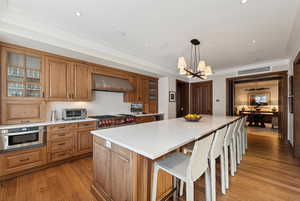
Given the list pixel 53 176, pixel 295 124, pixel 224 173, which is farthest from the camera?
pixel 295 124

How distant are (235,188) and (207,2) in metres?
2.65

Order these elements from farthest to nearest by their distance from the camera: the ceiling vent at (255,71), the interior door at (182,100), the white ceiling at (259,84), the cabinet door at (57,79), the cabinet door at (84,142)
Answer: the white ceiling at (259,84), the interior door at (182,100), the ceiling vent at (255,71), the cabinet door at (84,142), the cabinet door at (57,79)

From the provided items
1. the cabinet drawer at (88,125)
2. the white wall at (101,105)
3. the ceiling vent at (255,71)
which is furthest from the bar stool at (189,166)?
the ceiling vent at (255,71)

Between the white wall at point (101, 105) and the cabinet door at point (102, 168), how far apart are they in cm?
202

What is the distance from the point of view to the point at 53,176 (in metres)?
2.20

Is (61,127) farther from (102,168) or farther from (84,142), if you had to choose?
(102,168)

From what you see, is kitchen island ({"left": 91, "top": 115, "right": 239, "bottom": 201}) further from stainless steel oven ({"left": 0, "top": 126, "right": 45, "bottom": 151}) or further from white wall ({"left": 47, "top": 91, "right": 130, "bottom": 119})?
white wall ({"left": 47, "top": 91, "right": 130, "bottom": 119})

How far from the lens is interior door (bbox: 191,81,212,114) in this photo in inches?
230

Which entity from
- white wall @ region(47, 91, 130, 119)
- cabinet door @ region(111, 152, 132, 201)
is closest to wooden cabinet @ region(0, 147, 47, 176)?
white wall @ region(47, 91, 130, 119)

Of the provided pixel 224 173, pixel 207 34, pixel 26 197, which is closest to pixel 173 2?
pixel 207 34

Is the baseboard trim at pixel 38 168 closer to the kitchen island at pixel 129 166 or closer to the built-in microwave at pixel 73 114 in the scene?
the built-in microwave at pixel 73 114

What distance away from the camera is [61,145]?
2631 millimetres

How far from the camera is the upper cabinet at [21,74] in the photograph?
2.24 metres

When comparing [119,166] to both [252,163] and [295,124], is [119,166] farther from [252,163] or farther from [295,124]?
[295,124]
